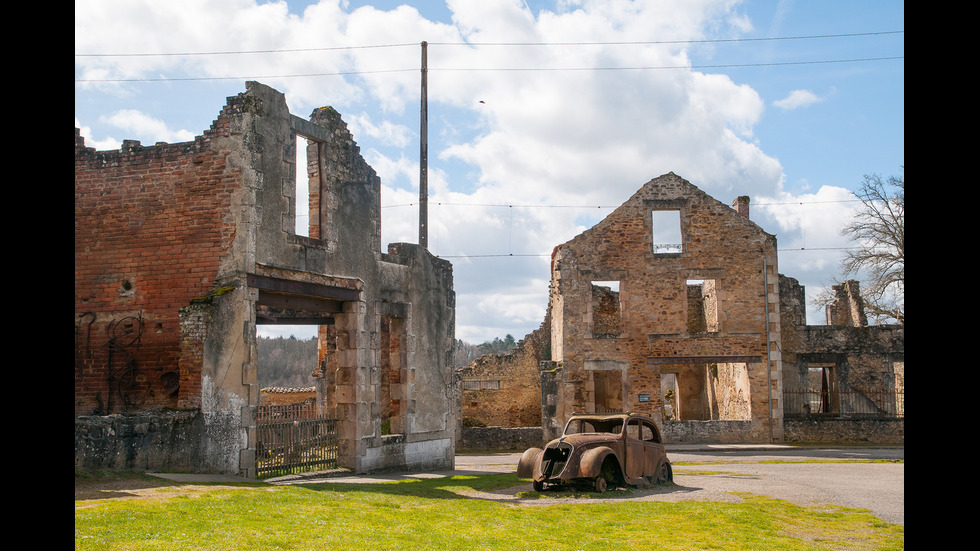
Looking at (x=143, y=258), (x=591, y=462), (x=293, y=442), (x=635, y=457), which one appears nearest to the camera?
(x=591, y=462)

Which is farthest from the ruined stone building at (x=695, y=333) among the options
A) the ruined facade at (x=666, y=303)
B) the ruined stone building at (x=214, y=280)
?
the ruined stone building at (x=214, y=280)

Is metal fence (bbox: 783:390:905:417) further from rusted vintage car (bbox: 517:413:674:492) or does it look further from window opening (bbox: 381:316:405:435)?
rusted vintage car (bbox: 517:413:674:492)

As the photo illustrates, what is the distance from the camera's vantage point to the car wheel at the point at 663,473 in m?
14.3

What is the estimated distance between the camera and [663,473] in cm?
1447

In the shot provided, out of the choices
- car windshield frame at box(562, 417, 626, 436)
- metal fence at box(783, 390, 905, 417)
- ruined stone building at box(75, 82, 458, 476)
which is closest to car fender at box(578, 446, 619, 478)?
car windshield frame at box(562, 417, 626, 436)

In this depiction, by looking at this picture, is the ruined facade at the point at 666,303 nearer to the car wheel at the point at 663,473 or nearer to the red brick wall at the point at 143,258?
the car wheel at the point at 663,473

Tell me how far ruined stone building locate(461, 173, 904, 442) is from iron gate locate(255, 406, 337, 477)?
1227 centimetres

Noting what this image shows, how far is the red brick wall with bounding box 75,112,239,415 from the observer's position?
1411cm

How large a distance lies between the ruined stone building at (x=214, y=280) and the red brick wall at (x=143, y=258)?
0.02 metres

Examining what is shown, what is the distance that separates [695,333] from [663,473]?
49.9 ft

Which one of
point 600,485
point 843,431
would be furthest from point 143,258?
point 843,431

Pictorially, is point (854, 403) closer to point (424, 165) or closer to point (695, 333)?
point (695, 333)

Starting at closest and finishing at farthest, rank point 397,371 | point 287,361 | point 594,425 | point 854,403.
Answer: point 594,425, point 397,371, point 854,403, point 287,361

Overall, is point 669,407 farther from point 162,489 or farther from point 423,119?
point 162,489
